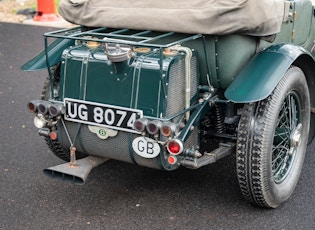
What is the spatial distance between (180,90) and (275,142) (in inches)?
36.2

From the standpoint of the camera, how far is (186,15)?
348cm

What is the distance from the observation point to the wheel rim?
12.5 feet

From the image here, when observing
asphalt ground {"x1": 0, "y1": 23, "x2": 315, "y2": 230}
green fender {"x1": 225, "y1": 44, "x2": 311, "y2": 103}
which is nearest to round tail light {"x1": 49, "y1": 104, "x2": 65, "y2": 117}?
asphalt ground {"x1": 0, "y1": 23, "x2": 315, "y2": 230}

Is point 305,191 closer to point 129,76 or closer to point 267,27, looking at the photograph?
point 267,27

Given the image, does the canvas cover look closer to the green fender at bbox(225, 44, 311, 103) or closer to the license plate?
the green fender at bbox(225, 44, 311, 103)

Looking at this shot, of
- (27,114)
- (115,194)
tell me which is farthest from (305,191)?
(27,114)

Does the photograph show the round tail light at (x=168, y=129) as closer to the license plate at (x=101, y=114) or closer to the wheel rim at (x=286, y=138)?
the license plate at (x=101, y=114)

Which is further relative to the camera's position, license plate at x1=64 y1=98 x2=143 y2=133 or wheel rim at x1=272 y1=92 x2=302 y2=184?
wheel rim at x1=272 y1=92 x2=302 y2=184

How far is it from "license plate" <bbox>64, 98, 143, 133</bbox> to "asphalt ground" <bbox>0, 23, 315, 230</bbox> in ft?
2.20

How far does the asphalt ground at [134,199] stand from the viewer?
354cm

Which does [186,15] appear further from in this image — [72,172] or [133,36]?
[72,172]

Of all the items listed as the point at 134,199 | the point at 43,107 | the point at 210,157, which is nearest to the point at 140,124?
the point at 210,157

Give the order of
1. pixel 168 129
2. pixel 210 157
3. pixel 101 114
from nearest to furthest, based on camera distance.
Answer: pixel 168 129 < pixel 101 114 < pixel 210 157

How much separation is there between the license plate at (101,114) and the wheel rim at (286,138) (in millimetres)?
1131
